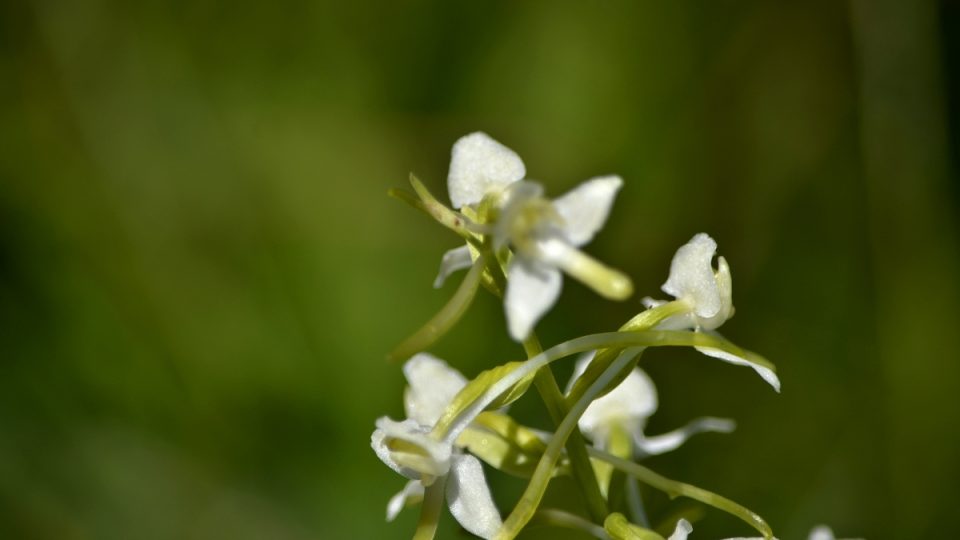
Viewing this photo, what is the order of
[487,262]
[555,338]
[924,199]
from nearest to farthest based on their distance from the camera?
[487,262] → [555,338] → [924,199]

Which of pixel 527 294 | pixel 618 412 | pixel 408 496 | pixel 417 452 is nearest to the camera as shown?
pixel 527 294

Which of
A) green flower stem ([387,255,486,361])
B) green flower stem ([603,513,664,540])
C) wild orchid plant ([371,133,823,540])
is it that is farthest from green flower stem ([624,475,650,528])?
green flower stem ([387,255,486,361])

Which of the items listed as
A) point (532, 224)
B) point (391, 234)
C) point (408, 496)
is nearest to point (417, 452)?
point (408, 496)

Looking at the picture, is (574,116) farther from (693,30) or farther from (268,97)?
(268,97)

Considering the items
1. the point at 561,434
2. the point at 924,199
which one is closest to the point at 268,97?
the point at 924,199

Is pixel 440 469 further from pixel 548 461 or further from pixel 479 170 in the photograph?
pixel 479 170
